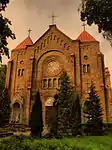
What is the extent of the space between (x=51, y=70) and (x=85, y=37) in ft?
31.3

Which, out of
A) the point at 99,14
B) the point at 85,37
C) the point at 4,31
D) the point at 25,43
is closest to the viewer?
the point at 4,31

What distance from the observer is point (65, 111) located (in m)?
26.4

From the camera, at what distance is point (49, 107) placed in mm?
33500

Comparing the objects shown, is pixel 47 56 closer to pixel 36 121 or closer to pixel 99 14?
pixel 36 121

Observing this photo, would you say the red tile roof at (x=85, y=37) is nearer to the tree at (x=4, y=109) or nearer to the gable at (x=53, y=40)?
the gable at (x=53, y=40)

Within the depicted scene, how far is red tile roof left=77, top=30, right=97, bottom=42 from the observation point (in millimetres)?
38369

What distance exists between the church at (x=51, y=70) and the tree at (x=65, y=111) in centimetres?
494

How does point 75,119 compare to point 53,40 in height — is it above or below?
below

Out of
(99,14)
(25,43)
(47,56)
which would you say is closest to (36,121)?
(99,14)

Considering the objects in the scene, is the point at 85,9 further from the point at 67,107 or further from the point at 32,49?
the point at 32,49

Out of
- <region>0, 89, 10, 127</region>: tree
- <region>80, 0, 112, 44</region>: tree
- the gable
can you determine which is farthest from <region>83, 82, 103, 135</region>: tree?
→ the gable

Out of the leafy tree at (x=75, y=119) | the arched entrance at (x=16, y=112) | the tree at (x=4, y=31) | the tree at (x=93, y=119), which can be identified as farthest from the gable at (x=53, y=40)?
the tree at (x=4, y=31)

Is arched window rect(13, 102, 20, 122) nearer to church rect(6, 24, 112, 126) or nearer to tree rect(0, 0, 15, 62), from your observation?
church rect(6, 24, 112, 126)

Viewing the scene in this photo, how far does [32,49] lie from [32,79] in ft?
20.3
